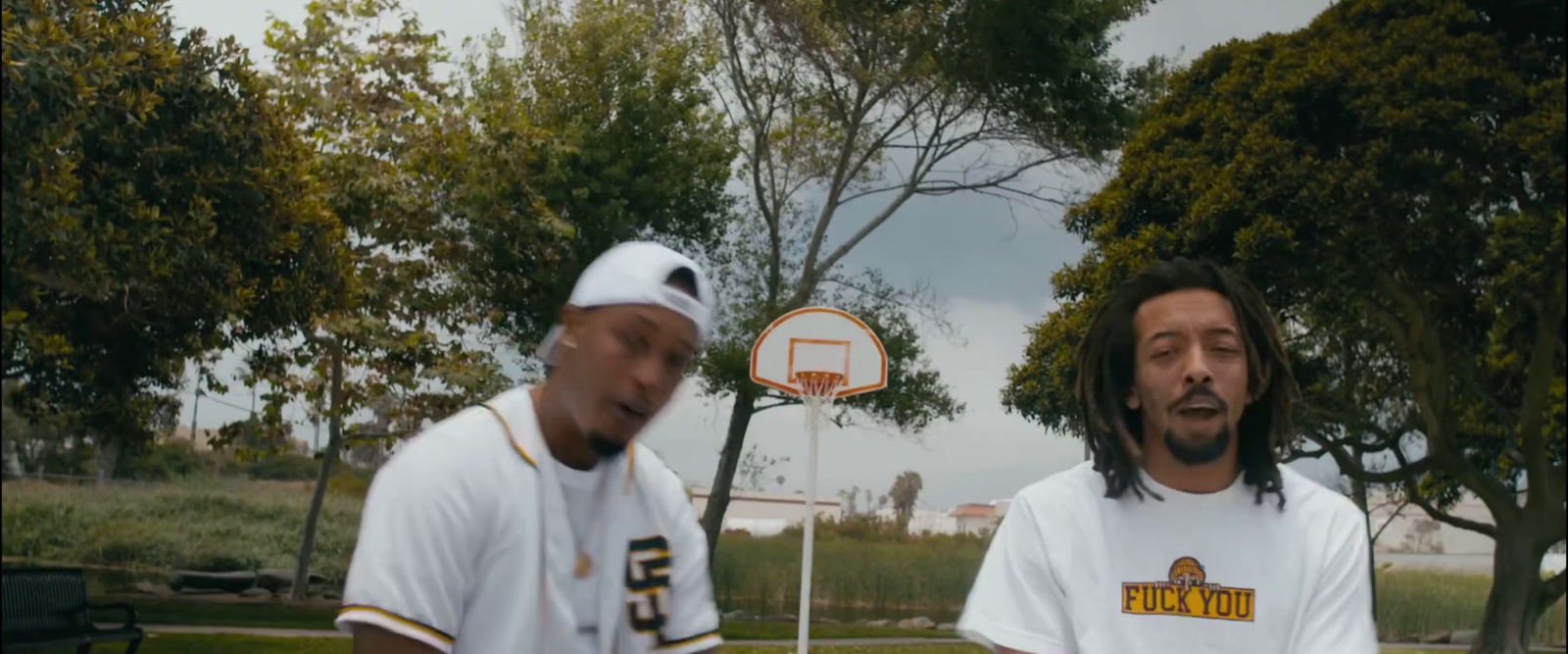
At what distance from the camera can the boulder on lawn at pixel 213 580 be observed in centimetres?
1738

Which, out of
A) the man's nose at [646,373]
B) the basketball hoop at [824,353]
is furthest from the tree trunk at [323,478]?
the man's nose at [646,373]

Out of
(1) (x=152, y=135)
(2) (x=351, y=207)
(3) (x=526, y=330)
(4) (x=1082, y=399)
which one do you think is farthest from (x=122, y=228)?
(4) (x=1082, y=399)

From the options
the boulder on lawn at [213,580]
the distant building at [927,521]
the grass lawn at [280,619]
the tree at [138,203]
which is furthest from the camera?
the distant building at [927,521]

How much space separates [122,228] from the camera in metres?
11.8

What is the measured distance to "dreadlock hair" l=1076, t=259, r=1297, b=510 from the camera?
99.2 inches

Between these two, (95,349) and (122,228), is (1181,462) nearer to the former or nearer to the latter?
(122,228)

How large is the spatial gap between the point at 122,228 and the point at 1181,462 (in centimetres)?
1099

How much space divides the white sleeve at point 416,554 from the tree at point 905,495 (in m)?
16.7

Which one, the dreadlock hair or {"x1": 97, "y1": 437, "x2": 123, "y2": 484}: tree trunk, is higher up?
{"x1": 97, "y1": 437, "x2": 123, "y2": 484}: tree trunk

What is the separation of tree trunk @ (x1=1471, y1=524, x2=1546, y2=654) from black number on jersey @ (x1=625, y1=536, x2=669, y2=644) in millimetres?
15336

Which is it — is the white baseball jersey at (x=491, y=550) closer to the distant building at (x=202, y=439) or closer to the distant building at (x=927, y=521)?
the distant building at (x=202, y=439)

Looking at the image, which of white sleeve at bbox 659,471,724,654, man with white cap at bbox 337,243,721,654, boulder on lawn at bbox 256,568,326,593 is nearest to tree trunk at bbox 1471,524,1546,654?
boulder on lawn at bbox 256,568,326,593

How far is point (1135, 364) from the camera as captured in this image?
2.59 metres

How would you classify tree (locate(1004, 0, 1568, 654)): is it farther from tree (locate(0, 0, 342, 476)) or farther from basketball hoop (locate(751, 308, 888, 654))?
tree (locate(0, 0, 342, 476))
